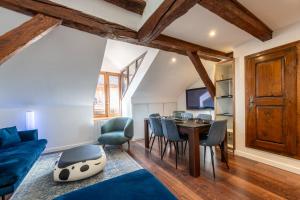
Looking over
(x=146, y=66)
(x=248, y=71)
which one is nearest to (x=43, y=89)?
(x=146, y=66)

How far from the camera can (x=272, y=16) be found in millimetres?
2209

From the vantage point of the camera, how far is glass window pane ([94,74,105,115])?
487 centimetres

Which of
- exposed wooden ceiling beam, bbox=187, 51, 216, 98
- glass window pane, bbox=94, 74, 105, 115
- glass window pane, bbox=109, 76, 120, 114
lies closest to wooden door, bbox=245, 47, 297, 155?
exposed wooden ceiling beam, bbox=187, 51, 216, 98

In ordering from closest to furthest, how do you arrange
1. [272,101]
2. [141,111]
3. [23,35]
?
[23,35] → [272,101] → [141,111]

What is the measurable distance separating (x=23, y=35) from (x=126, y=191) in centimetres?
197

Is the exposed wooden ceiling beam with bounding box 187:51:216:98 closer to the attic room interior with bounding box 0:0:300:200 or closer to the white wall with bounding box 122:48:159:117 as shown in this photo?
the attic room interior with bounding box 0:0:300:200

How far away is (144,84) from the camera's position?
423cm

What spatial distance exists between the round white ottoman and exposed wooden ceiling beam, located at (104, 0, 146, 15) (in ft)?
7.57

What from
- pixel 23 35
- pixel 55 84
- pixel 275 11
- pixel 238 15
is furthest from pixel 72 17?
pixel 275 11

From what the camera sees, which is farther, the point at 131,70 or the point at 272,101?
the point at 131,70

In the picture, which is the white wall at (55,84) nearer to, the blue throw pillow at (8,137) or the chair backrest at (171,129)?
the blue throw pillow at (8,137)

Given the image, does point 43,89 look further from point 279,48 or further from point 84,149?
point 279,48

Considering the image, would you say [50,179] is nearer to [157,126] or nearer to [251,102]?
[157,126]

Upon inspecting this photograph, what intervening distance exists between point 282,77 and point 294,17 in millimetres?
901
